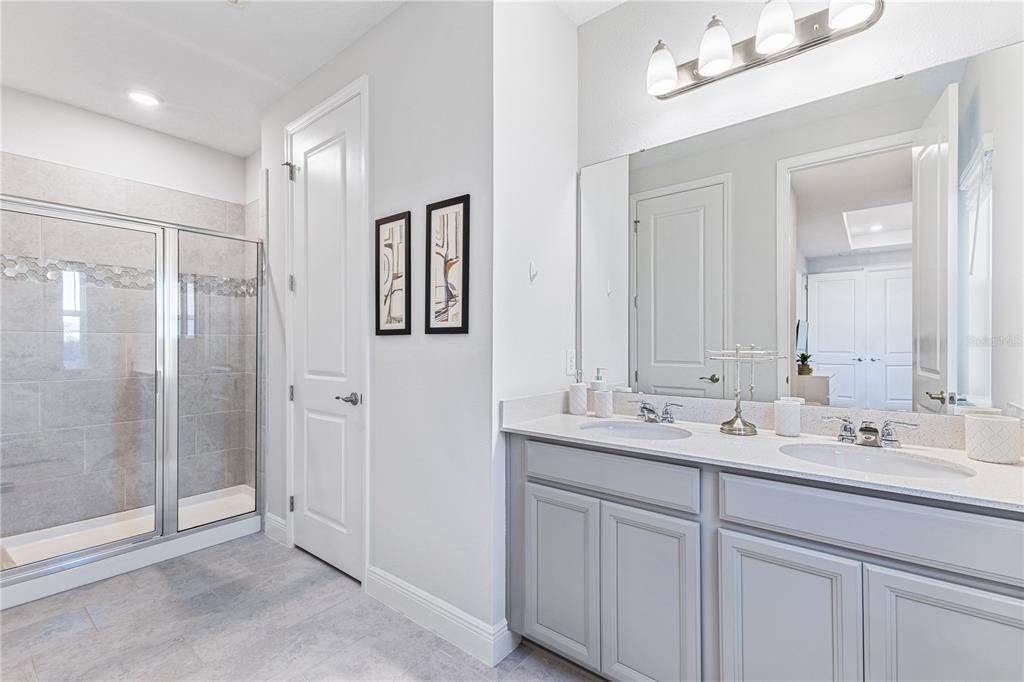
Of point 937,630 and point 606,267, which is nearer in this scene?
point 937,630

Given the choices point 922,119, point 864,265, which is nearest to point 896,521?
point 864,265

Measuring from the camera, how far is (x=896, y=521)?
3.68 ft

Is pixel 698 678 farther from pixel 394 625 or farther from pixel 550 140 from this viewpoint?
pixel 550 140

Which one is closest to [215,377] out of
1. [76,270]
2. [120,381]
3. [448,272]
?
[120,381]

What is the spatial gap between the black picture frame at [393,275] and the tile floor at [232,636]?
50.1 inches

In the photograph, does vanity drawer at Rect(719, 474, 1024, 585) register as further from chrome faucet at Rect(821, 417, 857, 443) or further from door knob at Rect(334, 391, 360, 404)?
door knob at Rect(334, 391, 360, 404)

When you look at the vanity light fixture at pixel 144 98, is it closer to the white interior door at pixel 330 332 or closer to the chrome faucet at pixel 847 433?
the white interior door at pixel 330 332

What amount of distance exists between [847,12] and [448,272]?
1605 mm

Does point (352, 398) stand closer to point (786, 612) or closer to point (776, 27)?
point (786, 612)

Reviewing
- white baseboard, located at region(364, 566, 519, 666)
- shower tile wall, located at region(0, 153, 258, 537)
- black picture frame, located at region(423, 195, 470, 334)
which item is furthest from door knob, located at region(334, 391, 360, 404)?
shower tile wall, located at region(0, 153, 258, 537)

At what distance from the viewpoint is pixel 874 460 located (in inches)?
57.1

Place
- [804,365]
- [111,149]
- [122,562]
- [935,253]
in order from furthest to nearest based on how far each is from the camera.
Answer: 1. [111,149]
2. [122,562]
3. [804,365]
4. [935,253]

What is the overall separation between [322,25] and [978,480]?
9.77ft

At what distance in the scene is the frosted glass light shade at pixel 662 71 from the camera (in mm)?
1925
